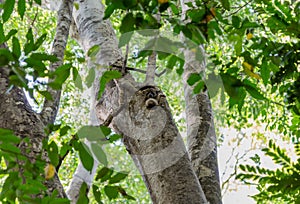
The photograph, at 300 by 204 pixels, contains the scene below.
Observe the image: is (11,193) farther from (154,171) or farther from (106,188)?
(154,171)

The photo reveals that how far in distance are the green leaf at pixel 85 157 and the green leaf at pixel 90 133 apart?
0.02 meters

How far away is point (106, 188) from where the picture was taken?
41.8 inches

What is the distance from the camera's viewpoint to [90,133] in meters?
1.01

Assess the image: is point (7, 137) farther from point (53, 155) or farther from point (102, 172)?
point (102, 172)

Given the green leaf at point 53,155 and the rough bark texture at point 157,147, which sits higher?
the rough bark texture at point 157,147

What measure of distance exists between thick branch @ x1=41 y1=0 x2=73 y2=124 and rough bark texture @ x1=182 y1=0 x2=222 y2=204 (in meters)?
0.47

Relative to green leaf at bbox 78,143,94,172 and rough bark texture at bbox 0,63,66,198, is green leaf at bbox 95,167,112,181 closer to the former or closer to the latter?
green leaf at bbox 78,143,94,172

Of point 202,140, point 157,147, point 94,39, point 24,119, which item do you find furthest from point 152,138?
point 94,39

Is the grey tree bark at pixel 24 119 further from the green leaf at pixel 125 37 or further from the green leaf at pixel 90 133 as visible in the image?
the green leaf at pixel 125 37

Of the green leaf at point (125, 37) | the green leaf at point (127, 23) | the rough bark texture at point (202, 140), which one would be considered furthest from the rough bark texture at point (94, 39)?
the green leaf at point (127, 23)

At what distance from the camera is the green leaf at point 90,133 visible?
3.30ft

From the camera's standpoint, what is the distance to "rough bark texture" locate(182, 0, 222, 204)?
182 centimetres

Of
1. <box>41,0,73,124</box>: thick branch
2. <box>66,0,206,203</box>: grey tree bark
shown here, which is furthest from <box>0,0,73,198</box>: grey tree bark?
<box>66,0,206,203</box>: grey tree bark

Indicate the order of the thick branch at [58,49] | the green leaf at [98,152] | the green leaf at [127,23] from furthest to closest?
the thick branch at [58,49]
the green leaf at [98,152]
the green leaf at [127,23]
